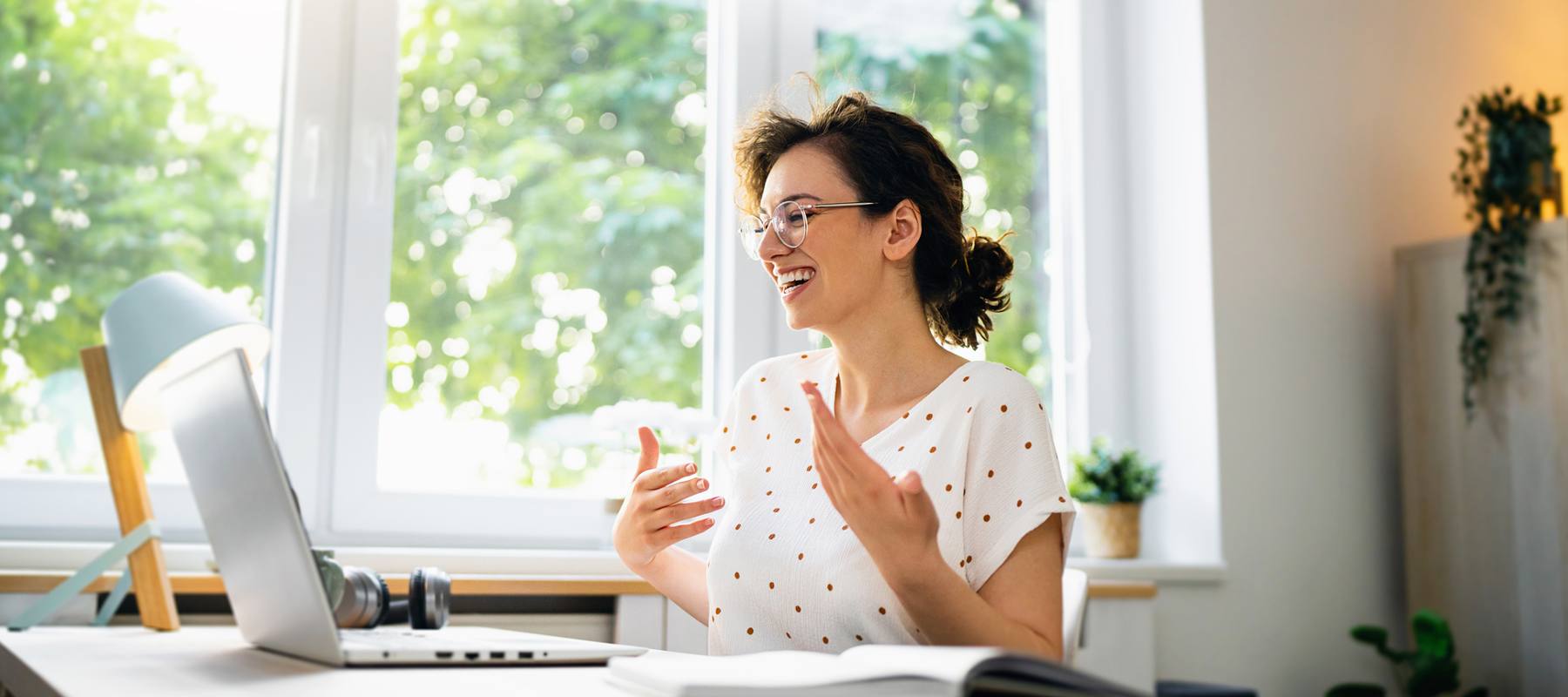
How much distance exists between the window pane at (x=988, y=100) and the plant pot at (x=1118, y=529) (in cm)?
39

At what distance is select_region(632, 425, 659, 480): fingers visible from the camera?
4.73 feet

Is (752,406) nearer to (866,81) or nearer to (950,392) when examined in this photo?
(950,392)

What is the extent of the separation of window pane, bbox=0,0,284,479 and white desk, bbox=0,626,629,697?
105 cm

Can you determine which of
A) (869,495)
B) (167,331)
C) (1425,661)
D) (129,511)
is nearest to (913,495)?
(869,495)

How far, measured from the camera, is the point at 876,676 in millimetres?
740

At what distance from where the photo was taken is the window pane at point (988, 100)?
308cm

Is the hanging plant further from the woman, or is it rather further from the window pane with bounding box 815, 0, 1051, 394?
the woman

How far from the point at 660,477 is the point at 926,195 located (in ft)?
1.73

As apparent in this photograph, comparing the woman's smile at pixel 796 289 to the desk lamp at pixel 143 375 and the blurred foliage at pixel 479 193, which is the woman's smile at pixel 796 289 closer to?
the desk lamp at pixel 143 375

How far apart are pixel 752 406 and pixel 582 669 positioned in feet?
2.33

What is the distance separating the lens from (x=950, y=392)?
154 centimetres

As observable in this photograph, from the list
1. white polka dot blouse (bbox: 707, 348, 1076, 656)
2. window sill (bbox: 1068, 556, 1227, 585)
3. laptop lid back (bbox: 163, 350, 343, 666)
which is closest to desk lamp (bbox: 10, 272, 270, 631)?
laptop lid back (bbox: 163, 350, 343, 666)

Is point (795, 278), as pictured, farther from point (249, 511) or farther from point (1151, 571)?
point (1151, 571)

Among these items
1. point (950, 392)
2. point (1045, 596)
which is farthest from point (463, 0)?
point (1045, 596)
